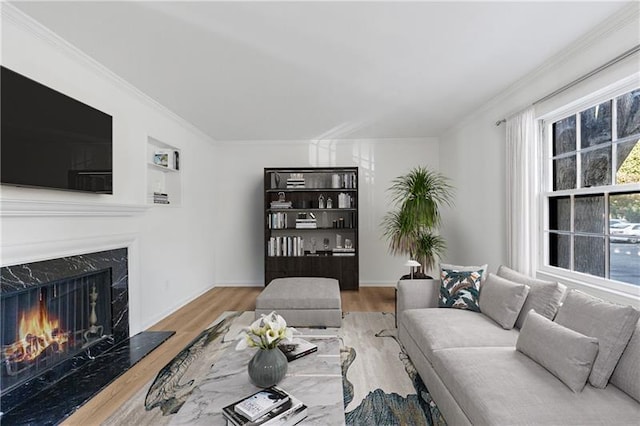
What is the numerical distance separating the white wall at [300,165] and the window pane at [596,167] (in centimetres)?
306

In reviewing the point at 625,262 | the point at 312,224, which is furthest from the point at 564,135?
the point at 312,224

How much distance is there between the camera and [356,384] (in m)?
2.48

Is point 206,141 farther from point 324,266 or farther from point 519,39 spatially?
point 519,39

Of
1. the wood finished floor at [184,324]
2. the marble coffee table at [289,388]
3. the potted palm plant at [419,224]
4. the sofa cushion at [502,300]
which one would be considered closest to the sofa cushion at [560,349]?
the sofa cushion at [502,300]

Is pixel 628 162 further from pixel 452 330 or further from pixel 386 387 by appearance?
pixel 386 387

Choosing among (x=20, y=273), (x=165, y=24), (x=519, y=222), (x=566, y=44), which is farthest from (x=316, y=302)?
(x=566, y=44)

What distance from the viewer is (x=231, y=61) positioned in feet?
9.18

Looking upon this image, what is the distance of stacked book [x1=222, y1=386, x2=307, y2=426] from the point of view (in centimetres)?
141

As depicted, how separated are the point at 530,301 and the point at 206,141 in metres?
4.94

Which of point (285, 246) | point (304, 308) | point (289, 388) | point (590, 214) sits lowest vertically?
point (304, 308)

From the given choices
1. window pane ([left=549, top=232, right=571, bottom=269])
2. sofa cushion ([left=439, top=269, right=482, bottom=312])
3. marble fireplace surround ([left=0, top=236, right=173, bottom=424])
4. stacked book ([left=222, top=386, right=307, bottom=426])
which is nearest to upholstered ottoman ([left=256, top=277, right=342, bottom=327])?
marble fireplace surround ([left=0, top=236, right=173, bottom=424])

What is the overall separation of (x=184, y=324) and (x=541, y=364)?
345cm

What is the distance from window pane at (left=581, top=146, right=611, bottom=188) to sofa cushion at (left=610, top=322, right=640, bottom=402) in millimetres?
1342

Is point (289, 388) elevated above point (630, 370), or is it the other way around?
point (630, 370)
